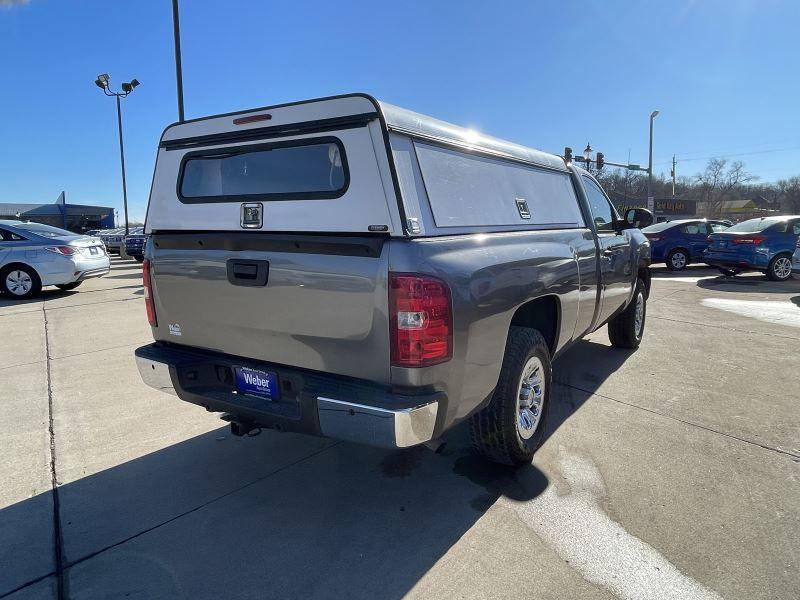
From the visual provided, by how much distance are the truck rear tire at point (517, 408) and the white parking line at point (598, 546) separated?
290 millimetres

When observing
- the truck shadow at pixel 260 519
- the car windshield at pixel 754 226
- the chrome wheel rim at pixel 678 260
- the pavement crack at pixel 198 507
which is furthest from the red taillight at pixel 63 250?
the chrome wheel rim at pixel 678 260

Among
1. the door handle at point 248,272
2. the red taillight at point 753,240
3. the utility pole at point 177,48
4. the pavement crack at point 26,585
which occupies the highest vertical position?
the utility pole at point 177,48

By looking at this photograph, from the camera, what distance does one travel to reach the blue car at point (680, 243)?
49.7 ft

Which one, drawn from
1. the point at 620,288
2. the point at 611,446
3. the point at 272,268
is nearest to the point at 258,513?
the point at 272,268

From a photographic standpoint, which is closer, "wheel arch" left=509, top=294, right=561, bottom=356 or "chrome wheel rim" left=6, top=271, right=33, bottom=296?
"wheel arch" left=509, top=294, right=561, bottom=356

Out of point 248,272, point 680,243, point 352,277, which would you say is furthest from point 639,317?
point 680,243

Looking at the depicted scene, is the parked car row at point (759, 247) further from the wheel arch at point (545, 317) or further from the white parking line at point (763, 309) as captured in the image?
the wheel arch at point (545, 317)

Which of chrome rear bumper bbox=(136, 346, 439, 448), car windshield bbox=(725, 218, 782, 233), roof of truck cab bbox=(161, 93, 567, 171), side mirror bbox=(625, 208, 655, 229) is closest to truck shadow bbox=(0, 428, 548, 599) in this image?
chrome rear bumper bbox=(136, 346, 439, 448)

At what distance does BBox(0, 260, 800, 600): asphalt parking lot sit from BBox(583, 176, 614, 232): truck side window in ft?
5.04

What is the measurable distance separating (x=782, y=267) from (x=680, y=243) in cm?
301

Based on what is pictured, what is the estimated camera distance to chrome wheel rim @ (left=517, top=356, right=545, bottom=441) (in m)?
3.23

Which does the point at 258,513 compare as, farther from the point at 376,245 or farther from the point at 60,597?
the point at 376,245

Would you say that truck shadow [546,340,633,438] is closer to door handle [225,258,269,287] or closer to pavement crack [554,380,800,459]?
pavement crack [554,380,800,459]

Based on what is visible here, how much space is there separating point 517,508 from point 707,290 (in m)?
10.3
